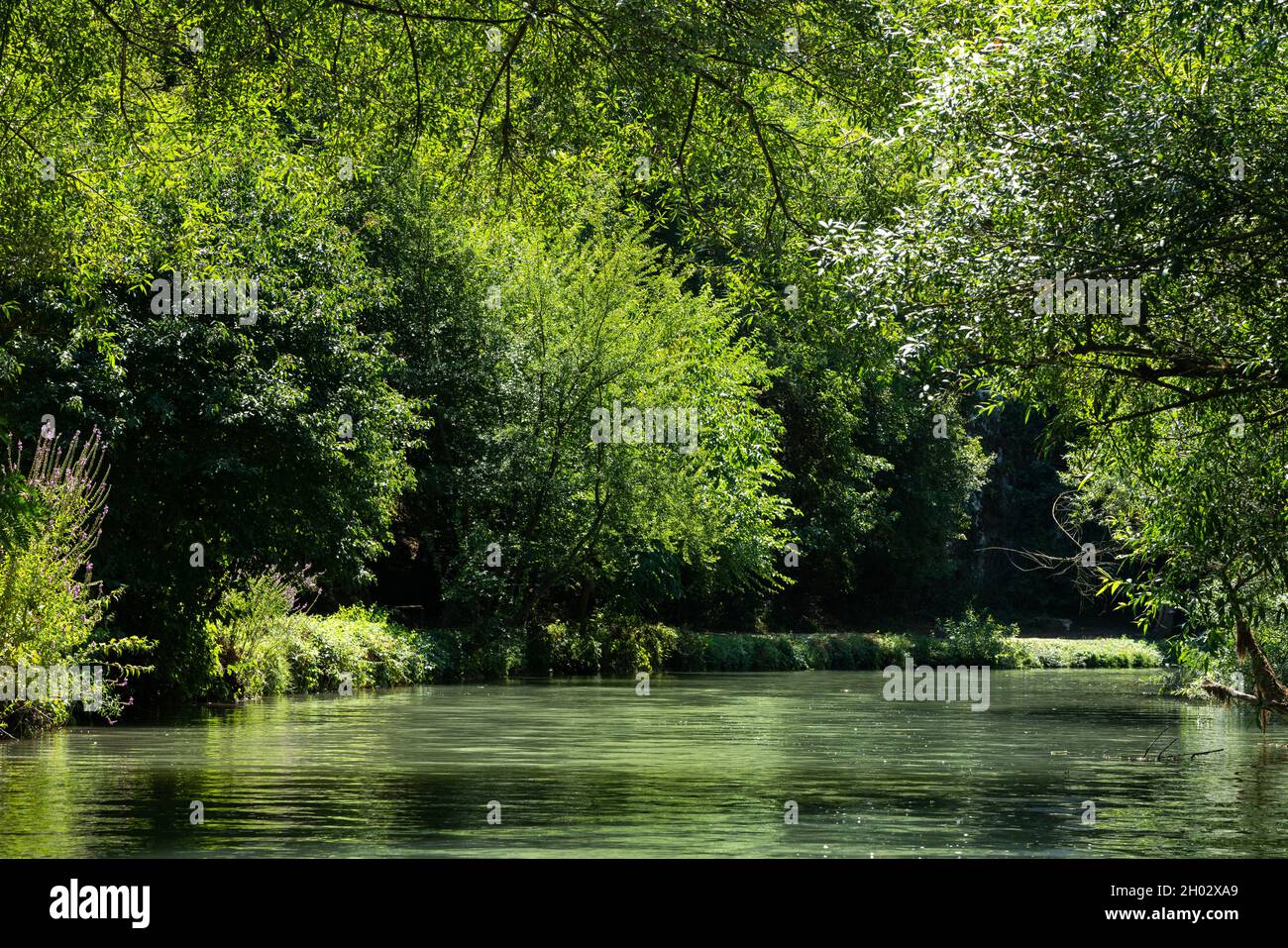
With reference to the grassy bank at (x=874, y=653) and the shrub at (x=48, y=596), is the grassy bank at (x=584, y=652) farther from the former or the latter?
the shrub at (x=48, y=596)

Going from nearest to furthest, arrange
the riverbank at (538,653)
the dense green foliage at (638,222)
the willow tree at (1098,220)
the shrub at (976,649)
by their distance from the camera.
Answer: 1. the willow tree at (1098,220)
2. the dense green foliage at (638,222)
3. the riverbank at (538,653)
4. the shrub at (976,649)

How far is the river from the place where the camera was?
9.94m

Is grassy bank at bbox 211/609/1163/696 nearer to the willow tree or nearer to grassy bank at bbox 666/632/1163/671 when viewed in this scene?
grassy bank at bbox 666/632/1163/671

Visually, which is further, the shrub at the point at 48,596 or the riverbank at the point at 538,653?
the riverbank at the point at 538,653

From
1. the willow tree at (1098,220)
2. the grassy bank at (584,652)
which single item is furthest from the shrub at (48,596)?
the willow tree at (1098,220)

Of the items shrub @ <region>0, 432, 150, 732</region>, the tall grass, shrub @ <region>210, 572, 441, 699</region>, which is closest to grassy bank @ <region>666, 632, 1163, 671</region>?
shrub @ <region>210, 572, 441, 699</region>

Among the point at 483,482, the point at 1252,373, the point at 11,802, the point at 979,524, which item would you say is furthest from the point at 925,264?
the point at 979,524

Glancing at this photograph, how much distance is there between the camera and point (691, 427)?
115 ft

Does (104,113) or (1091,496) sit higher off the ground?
(104,113)

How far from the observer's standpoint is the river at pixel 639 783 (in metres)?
9.94

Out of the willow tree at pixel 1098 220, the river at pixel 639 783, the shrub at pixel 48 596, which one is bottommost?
the river at pixel 639 783
